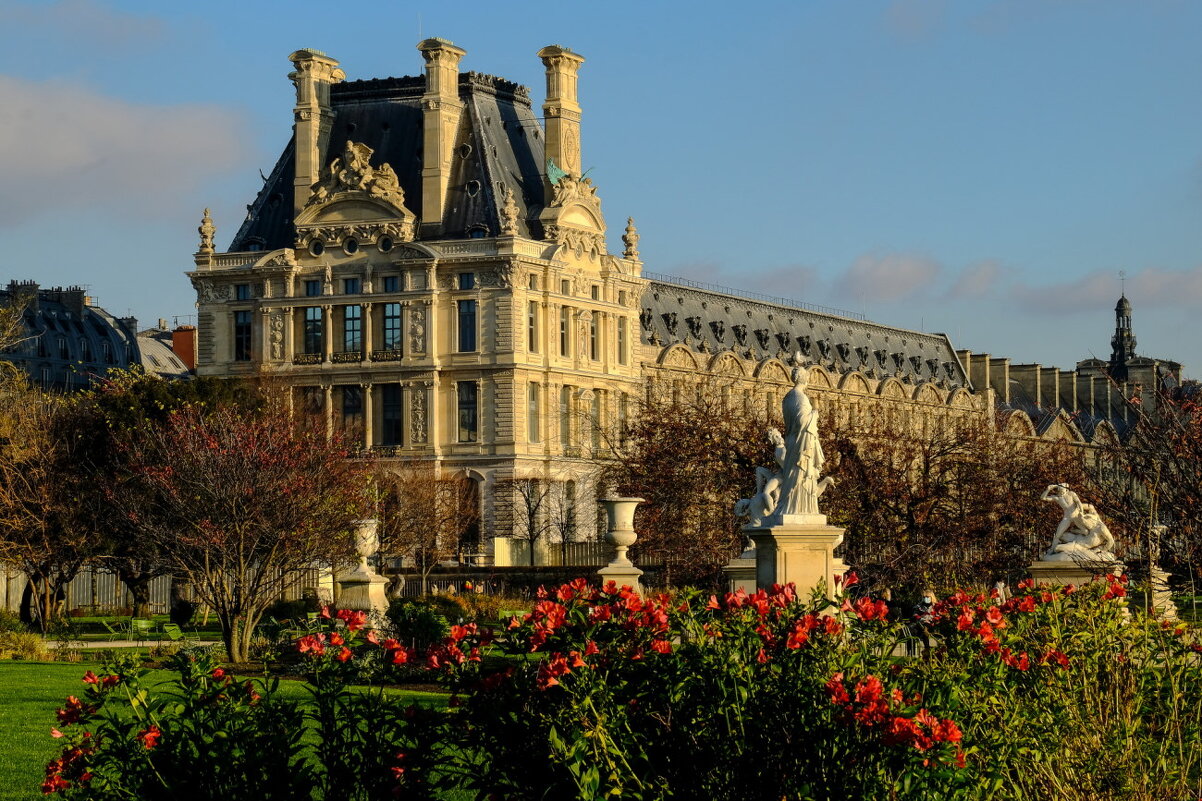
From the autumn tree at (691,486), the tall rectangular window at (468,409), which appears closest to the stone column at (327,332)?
the tall rectangular window at (468,409)

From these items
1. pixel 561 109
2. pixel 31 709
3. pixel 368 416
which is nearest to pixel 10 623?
pixel 31 709

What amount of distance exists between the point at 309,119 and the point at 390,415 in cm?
1428

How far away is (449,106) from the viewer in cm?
9056

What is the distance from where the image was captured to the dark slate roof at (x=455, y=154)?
9025cm

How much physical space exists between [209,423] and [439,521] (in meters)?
17.9

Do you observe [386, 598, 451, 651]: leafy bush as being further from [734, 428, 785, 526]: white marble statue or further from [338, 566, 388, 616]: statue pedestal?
[734, 428, 785, 526]: white marble statue

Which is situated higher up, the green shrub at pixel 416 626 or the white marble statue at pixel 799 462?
the white marble statue at pixel 799 462

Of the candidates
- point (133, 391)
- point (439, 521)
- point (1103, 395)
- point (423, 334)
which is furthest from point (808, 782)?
point (1103, 395)

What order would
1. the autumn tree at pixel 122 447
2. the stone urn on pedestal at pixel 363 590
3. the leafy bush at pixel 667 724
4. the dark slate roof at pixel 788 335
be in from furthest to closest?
the dark slate roof at pixel 788 335
the autumn tree at pixel 122 447
the stone urn on pedestal at pixel 363 590
the leafy bush at pixel 667 724

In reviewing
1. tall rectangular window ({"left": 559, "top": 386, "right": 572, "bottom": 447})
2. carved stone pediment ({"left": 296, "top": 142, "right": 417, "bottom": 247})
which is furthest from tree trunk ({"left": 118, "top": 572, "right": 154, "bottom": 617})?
carved stone pediment ({"left": 296, "top": 142, "right": 417, "bottom": 247})

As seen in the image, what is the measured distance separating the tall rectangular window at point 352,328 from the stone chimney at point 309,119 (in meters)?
5.42

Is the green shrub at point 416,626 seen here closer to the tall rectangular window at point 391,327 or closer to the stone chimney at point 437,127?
the tall rectangular window at point 391,327

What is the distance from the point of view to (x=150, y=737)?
48.6 feet

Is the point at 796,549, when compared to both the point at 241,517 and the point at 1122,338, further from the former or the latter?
the point at 1122,338
